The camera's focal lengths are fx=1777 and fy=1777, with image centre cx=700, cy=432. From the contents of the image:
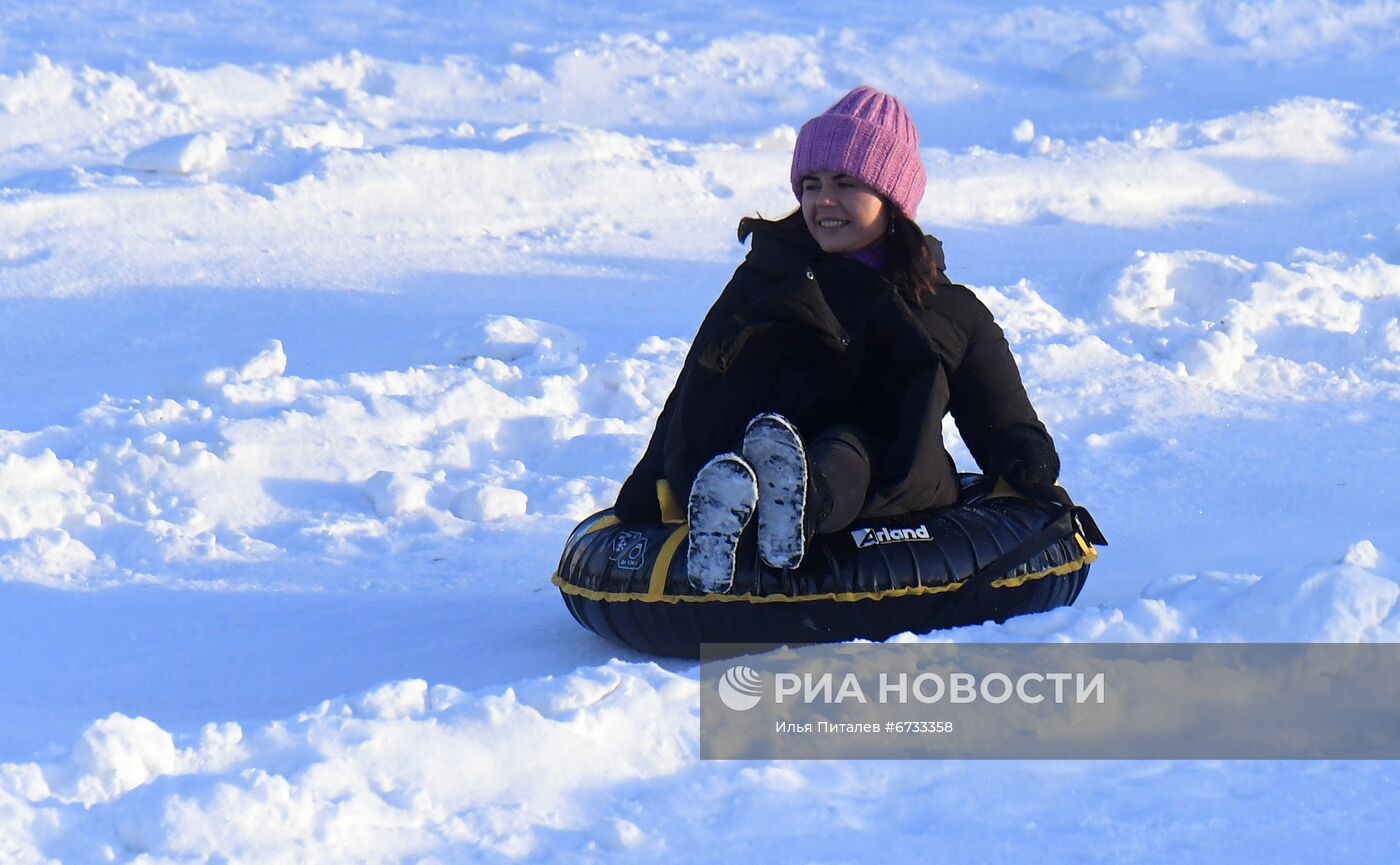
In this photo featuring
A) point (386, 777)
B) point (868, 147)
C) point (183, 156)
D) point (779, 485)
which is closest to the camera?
point (386, 777)

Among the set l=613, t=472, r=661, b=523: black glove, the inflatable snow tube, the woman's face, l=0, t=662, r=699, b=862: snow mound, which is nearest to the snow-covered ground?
l=0, t=662, r=699, b=862: snow mound

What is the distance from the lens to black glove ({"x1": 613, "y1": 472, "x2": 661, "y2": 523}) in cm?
424

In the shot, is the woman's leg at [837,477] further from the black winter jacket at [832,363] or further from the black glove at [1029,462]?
the black glove at [1029,462]

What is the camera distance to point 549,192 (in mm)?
9234

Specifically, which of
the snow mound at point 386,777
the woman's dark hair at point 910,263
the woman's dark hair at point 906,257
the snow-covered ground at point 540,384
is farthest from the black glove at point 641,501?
the snow mound at point 386,777

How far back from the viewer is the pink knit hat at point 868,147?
13.3 feet

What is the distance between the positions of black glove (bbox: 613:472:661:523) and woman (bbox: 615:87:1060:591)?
6 centimetres

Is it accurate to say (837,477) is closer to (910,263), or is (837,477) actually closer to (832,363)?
(832,363)

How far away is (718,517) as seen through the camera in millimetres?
3662

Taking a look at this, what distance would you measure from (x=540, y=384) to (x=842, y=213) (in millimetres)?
2340

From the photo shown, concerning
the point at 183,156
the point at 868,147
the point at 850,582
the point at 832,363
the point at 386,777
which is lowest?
the point at 386,777

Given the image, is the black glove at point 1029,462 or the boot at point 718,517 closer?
the boot at point 718,517

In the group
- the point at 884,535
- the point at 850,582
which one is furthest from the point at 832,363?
the point at 850,582

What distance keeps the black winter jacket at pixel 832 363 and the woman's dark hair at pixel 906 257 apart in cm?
2
